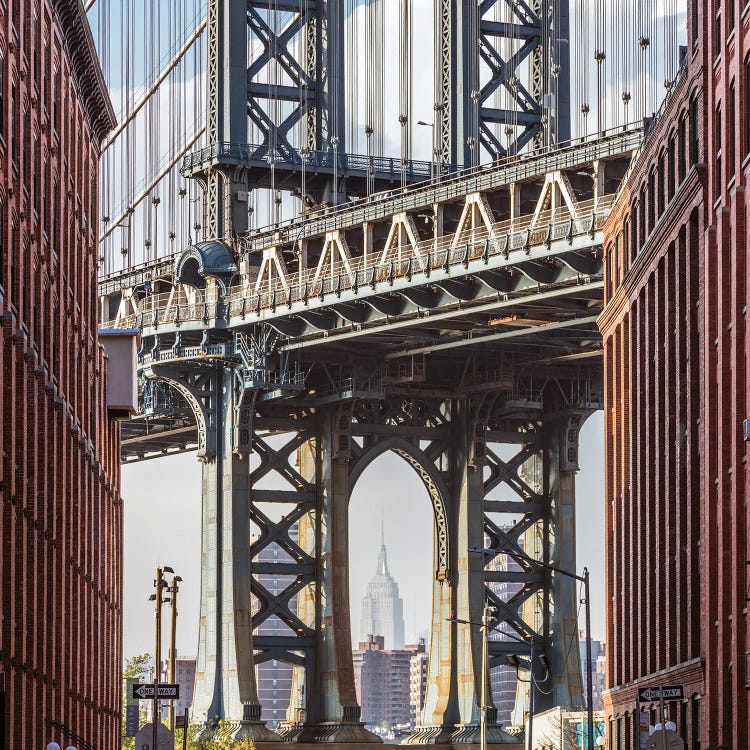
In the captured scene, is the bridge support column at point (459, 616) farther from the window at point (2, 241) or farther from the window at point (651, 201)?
the window at point (2, 241)

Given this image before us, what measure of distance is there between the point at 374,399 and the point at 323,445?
3595mm

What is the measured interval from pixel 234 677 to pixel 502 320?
72.0ft

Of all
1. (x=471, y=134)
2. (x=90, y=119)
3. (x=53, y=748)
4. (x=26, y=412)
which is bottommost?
(x=53, y=748)

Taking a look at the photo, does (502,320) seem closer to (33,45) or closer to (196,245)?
(196,245)

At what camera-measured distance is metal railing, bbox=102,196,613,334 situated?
8475 cm

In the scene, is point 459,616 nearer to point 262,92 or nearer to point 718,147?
point 262,92

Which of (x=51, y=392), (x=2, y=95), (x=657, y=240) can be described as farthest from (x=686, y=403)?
(x=2, y=95)

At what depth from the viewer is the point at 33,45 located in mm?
57219

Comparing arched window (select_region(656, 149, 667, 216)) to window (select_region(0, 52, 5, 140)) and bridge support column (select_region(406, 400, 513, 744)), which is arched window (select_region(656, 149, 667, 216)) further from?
bridge support column (select_region(406, 400, 513, 744))

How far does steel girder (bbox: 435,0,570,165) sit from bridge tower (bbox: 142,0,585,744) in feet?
0.43

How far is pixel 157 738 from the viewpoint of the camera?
158 ft

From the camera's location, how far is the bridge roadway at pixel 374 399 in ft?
307

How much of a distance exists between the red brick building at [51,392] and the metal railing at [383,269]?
1530cm

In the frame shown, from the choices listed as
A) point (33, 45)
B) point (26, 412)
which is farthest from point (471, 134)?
point (26, 412)
